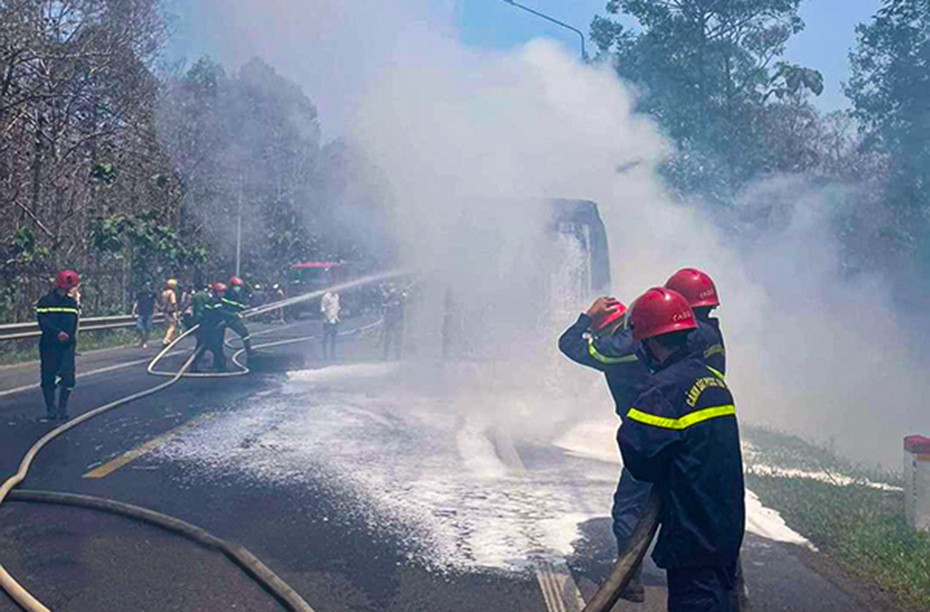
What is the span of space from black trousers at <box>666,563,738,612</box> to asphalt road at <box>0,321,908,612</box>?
1678mm

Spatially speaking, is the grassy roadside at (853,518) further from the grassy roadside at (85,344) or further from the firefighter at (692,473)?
the grassy roadside at (85,344)

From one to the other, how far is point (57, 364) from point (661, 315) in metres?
8.25

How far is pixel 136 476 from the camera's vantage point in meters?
7.84

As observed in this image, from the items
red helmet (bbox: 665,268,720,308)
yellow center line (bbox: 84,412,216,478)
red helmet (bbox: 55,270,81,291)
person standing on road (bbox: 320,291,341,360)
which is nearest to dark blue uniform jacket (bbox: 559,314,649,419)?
red helmet (bbox: 665,268,720,308)

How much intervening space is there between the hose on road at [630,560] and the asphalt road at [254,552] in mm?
1422

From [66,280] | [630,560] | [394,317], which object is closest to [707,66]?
[394,317]

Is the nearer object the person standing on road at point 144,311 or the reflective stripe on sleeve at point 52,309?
the reflective stripe on sleeve at point 52,309

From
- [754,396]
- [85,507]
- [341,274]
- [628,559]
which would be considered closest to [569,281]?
[754,396]

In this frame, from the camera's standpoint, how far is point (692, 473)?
3436mm

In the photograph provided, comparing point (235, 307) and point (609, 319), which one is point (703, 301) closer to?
point (609, 319)

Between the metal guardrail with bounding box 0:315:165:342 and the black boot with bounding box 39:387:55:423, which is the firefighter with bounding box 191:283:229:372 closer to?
the metal guardrail with bounding box 0:315:165:342

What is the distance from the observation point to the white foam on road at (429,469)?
647cm

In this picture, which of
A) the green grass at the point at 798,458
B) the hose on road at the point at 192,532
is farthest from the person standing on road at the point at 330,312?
the hose on road at the point at 192,532

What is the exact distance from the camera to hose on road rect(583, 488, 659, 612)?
3.63 m
